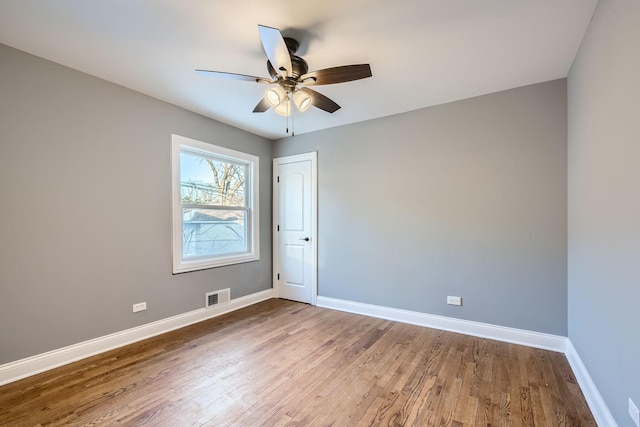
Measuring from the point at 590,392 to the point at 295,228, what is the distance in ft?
11.4

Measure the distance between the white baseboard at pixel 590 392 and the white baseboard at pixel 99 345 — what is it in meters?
3.62

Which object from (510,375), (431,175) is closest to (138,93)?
(431,175)

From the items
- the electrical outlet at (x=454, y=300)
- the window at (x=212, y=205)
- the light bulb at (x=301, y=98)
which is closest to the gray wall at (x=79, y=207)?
the window at (x=212, y=205)

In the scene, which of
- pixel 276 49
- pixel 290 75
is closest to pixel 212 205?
pixel 290 75

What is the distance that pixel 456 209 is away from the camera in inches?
124

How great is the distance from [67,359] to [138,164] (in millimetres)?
1872

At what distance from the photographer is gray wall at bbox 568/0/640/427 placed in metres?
1.34

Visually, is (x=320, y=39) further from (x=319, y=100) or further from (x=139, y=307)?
(x=139, y=307)

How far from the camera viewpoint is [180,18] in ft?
6.08

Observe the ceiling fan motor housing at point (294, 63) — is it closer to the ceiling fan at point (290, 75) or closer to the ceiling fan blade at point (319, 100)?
the ceiling fan at point (290, 75)

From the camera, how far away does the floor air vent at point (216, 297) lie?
3.54m

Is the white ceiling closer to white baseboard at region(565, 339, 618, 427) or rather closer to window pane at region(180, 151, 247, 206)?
window pane at region(180, 151, 247, 206)

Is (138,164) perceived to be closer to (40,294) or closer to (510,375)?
(40,294)

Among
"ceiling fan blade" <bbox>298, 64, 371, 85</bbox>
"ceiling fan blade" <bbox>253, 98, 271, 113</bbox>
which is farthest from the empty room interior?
"ceiling fan blade" <bbox>253, 98, 271, 113</bbox>
